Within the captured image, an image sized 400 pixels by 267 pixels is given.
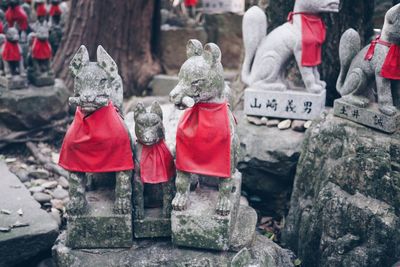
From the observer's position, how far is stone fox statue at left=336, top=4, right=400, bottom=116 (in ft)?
14.8

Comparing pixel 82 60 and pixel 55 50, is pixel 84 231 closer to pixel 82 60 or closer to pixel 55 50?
pixel 82 60

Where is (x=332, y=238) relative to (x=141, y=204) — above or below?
below

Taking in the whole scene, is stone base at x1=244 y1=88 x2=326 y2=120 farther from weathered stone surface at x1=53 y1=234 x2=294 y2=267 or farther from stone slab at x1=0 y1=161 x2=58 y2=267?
stone slab at x1=0 y1=161 x2=58 y2=267

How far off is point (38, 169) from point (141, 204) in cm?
284

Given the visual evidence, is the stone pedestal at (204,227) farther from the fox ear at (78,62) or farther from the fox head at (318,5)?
the fox head at (318,5)

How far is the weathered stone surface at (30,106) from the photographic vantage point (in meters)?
6.73

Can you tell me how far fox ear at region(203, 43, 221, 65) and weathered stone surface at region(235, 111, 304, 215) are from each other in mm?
1954

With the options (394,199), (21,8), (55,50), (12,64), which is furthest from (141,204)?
(55,50)

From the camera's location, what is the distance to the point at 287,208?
5789mm

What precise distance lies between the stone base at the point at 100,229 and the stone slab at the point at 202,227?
0.33 metres

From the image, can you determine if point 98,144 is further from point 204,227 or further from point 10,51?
point 10,51

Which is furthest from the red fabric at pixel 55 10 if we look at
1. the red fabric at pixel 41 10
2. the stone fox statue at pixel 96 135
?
the stone fox statue at pixel 96 135

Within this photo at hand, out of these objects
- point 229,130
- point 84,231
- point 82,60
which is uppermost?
point 82,60

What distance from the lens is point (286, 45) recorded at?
5.66m
